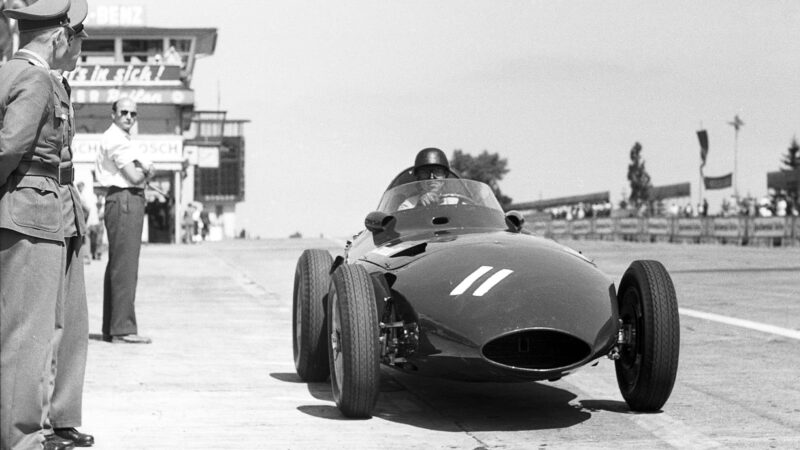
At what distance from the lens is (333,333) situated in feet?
23.1

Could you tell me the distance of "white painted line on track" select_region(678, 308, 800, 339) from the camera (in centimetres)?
1080

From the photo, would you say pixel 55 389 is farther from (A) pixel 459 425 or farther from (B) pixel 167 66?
(B) pixel 167 66

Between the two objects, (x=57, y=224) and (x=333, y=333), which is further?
(x=333, y=333)

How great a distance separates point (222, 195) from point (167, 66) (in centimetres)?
5872

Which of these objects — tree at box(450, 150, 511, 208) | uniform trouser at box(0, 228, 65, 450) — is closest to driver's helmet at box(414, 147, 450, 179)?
uniform trouser at box(0, 228, 65, 450)

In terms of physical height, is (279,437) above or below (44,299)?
below

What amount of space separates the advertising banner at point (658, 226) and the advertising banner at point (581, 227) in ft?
29.3

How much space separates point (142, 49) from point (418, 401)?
272 feet

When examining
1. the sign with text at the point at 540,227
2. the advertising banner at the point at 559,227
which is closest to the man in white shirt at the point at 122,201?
the advertising banner at the point at 559,227

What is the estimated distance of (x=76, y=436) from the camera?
18.9ft

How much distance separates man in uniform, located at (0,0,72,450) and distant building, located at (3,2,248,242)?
58.9 meters

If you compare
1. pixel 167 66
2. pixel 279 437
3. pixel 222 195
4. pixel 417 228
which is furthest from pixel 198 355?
pixel 222 195

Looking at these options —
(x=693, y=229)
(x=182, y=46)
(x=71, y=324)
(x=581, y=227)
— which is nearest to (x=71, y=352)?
(x=71, y=324)

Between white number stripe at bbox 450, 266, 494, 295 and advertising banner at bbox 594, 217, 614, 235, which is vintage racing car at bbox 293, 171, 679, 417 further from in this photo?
advertising banner at bbox 594, 217, 614, 235
